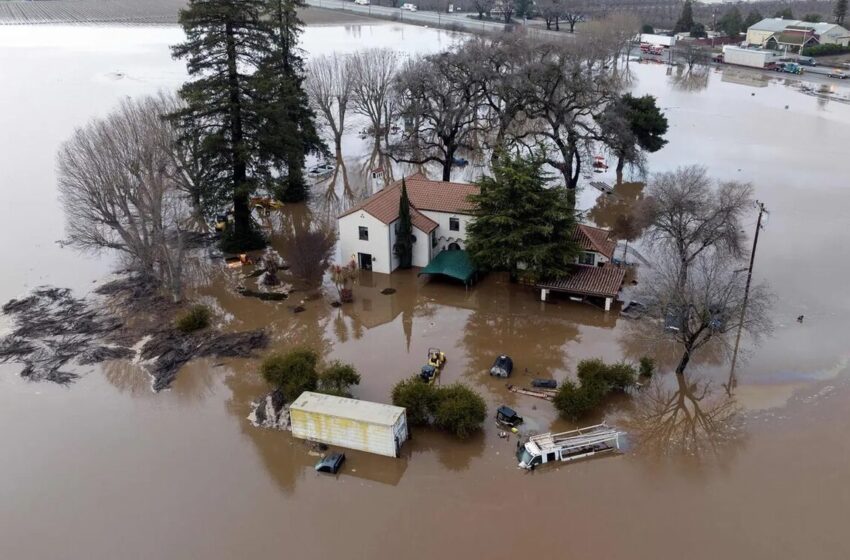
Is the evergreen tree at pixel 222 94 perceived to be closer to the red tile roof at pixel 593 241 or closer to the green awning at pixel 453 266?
the green awning at pixel 453 266

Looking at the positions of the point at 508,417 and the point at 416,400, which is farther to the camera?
the point at 508,417

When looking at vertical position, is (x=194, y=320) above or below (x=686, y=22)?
below

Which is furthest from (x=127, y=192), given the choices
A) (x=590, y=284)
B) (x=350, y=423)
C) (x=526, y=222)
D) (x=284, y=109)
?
(x=590, y=284)

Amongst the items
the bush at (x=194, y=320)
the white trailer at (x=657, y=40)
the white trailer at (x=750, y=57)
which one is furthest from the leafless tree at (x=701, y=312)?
the white trailer at (x=657, y=40)


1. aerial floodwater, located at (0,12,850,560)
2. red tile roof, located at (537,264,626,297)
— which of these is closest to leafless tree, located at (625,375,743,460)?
aerial floodwater, located at (0,12,850,560)

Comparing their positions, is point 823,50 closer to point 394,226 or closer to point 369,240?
point 394,226

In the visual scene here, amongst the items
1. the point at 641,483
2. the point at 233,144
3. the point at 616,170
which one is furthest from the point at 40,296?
the point at 616,170
